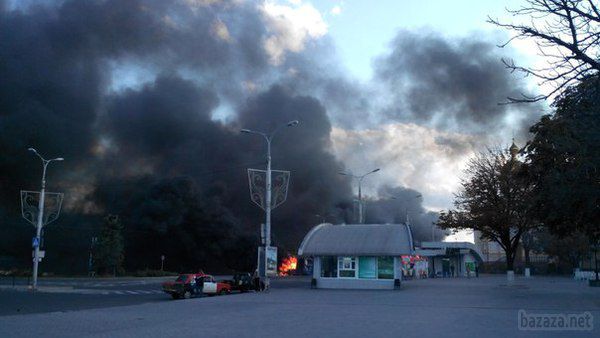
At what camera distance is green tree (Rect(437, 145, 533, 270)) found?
129 ft

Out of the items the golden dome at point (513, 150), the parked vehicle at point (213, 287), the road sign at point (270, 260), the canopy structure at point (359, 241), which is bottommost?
the parked vehicle at point (213, 287)

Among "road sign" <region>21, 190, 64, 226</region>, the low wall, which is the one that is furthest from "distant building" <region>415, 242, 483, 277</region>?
"road sign" <region>21, 190, 64, 226</region>

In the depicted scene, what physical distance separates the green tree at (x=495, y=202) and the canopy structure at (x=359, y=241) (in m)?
5.01

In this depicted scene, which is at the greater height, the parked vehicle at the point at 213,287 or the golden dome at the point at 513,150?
the golden dome at the point at 513,150

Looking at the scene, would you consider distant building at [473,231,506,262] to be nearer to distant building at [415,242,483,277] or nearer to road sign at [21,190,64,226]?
distant building at [415,242,483,277]

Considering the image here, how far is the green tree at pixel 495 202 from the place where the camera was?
39.2 metres

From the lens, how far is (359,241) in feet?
129

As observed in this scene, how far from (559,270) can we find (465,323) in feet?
264

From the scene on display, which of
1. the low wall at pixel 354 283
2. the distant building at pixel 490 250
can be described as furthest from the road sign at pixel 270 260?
the distant building at pixel 490 250

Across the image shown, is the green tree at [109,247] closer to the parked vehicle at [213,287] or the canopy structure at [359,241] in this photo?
the canopy structure at [359,241]

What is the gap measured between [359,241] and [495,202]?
1007cm

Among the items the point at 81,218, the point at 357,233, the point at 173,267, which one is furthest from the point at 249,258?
the point at 357,233

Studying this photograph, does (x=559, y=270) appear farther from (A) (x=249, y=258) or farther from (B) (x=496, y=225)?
(B) (x=496, y=225)

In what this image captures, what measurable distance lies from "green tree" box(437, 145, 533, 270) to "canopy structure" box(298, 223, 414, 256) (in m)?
5.01
